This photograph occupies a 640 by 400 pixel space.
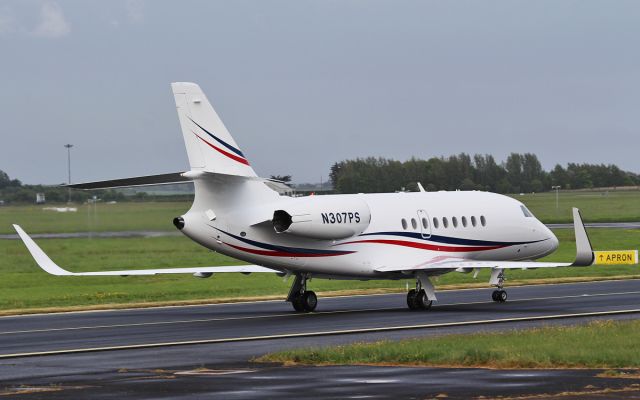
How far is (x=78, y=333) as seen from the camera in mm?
32938

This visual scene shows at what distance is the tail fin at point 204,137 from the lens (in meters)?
34.8

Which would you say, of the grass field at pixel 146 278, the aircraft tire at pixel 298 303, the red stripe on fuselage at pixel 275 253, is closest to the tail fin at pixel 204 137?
the red stripe on fuselage at pixel 275 253

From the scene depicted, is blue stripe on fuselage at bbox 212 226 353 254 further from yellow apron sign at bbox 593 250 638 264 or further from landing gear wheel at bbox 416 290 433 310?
yellow apron sign at bbox 593 250 638 264

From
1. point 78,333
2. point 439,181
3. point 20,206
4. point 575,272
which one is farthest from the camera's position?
point 20,206

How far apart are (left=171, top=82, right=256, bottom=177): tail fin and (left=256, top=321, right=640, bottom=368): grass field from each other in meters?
9.70

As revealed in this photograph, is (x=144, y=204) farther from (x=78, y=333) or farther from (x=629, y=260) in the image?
(x=78, y=333)

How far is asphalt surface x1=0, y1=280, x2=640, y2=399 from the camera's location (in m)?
20.1

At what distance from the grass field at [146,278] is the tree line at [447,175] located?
4.68m

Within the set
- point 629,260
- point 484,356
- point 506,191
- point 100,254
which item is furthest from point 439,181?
point 484,356

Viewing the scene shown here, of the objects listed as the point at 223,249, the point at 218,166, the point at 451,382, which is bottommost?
the point at 451,382

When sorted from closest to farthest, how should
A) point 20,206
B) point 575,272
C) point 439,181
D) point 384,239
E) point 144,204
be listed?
point 384,239
point 575,272
point 439,181
point 144,204
point 20,206

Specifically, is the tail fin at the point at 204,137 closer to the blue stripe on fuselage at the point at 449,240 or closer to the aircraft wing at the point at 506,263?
the blue stripe on fuselage at the point at 449,240

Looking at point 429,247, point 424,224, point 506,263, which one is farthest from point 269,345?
point 424,224

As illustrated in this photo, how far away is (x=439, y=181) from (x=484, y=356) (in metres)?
43.9
